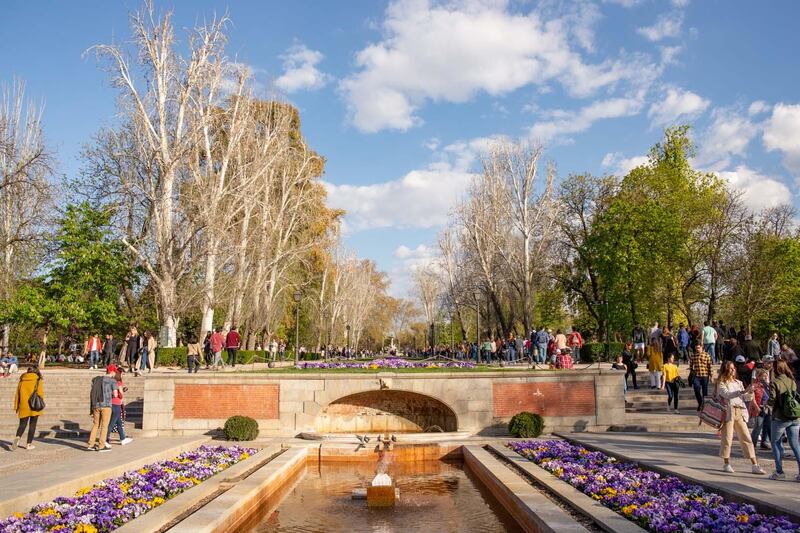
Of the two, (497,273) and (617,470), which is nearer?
(617,470)

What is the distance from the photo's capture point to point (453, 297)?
51094 mm

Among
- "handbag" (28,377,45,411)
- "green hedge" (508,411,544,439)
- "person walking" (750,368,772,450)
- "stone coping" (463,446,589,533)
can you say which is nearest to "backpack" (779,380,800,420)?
"person walking" (750,368,772,450)

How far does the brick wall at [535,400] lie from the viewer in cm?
1722

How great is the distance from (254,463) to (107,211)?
2028 cm

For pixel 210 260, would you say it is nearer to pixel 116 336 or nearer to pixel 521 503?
pixel 116 336

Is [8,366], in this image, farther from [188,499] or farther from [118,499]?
[188,499]

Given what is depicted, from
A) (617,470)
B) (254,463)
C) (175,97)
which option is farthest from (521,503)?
(175,97)

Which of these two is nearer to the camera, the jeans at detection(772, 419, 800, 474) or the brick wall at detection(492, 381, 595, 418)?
the jeans at detection(772, 419, 800, 474)

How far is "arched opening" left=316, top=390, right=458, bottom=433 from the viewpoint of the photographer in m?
18.0

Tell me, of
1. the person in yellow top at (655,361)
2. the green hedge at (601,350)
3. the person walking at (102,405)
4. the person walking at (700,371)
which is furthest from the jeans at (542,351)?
the person walking at (102,405)

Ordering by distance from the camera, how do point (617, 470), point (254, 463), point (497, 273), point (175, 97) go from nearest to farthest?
point (617, 470) → point (254, 463) → point (175, 97) → point (497, 273)

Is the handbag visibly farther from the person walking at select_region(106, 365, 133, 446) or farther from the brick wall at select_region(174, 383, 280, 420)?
the brick wall at select_region(174, 383, 280, 420)

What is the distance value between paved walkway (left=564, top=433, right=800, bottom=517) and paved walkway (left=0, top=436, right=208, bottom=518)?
904 cm

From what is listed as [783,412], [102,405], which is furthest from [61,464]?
[783,412]
